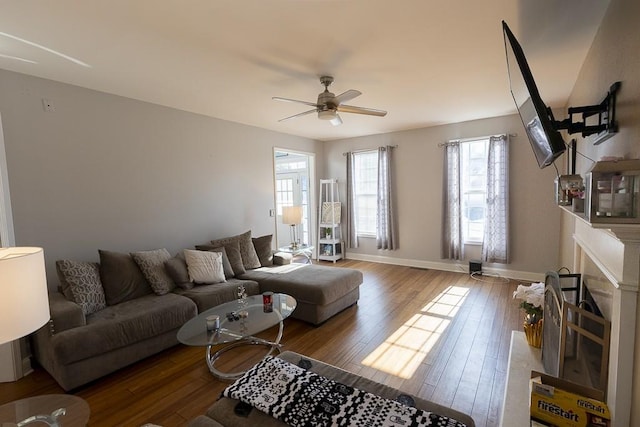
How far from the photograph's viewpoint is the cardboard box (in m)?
1.26

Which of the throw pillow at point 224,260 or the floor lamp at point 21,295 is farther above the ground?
the floor lamp at point 21,295

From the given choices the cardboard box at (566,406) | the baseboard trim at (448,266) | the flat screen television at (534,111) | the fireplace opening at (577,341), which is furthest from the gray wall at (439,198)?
the cardboard box at (566,406)

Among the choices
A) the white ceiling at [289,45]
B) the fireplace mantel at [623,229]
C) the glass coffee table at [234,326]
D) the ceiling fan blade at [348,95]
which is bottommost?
the glass coffee table at [234,326]

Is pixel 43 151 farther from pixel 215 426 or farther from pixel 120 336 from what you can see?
pixel 215 426

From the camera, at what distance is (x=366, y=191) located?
5992 millimetres

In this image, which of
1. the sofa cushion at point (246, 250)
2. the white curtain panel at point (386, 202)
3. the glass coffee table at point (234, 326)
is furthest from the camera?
the white curtain panel at point (386, 202)

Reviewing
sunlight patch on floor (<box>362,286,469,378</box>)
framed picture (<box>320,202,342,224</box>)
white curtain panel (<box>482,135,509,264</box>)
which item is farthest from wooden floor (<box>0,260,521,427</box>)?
framed picture (<box>320,202,342,224</box>)

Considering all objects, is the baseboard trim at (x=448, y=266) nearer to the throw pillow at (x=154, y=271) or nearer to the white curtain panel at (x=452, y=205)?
the white curtain panel at (x=452, y=205)

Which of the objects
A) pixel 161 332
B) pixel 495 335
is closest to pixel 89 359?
pixel 161 332

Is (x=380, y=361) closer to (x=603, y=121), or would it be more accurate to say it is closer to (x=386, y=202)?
(x=603, y=121)

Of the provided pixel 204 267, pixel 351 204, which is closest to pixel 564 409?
pixel 204 267

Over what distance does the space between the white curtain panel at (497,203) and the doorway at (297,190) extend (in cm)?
327

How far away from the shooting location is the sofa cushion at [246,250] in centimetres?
389

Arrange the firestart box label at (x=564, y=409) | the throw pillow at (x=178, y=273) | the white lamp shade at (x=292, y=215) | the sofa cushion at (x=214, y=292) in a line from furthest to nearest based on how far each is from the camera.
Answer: the white lamp shade at (x=292, y=215) < the throw pillow at (x=178, y=273) < the sofa cushion at (x=214, y=292) < the firestart box label at (x=564, y=409)
